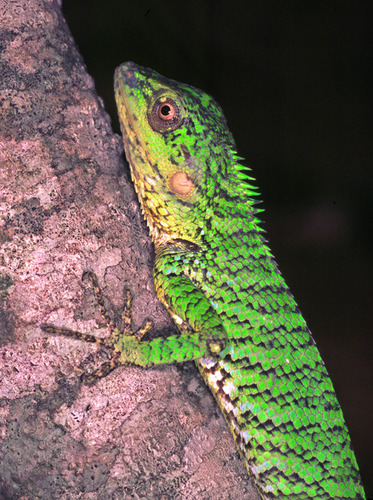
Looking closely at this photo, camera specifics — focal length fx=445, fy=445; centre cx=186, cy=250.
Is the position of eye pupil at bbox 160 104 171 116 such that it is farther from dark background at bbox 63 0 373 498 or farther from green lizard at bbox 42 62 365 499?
dark background at bbox 63 0 373 498

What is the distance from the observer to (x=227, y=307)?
10.00ft

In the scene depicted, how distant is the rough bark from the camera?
229 cm

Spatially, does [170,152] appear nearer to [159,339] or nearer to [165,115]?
[165,115]

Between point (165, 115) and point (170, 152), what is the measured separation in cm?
25

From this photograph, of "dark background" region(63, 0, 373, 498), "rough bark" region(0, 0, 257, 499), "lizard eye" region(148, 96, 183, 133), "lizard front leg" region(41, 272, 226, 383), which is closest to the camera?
"rough bark" region(0, 0, 257, 499)

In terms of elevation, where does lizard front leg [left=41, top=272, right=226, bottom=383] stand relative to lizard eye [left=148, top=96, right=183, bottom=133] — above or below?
below

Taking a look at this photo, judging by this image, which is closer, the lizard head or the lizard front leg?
the lizard front leg

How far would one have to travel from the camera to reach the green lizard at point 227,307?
9.52 ft

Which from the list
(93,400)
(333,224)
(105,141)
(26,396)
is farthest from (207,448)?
(333,224)

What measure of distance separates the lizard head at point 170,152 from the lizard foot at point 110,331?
80cm

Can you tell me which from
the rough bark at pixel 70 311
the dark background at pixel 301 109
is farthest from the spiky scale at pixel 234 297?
the dark background at pixel 301 109

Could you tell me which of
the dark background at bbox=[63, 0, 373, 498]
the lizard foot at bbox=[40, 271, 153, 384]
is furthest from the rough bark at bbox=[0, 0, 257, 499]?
the dark background at bbox=[63, 0, 373, 498]

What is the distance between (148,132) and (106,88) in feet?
10.4

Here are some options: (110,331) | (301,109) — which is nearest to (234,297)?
(110,331)
